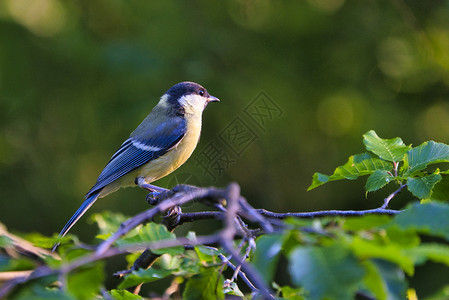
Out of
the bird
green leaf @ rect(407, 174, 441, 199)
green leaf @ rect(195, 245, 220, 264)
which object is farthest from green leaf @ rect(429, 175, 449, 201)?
the bird

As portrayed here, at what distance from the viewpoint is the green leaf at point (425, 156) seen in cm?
192

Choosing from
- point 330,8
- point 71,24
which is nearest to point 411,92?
point 330,8

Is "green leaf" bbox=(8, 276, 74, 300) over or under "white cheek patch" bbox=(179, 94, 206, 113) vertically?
over

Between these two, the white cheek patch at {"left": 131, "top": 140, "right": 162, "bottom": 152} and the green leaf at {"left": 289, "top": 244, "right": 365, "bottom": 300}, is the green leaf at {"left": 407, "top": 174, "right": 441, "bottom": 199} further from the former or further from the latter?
the white cheek patch at {"left": 131, "top": 140, "right": 162, "bottom": 152}

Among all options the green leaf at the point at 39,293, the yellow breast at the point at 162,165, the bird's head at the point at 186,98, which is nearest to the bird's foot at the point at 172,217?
the green leaf at the point at 39,293

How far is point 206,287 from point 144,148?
97.0 inches

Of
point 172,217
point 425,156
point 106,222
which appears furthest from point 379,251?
point 106,222

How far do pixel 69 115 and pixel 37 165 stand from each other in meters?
0.72

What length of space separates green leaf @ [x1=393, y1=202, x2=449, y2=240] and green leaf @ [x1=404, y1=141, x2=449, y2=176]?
898mm

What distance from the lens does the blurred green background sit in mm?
5266

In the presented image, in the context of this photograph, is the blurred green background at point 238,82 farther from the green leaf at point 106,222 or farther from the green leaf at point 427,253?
the green leaf at point 427,253

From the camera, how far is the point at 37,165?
5957 millimetres

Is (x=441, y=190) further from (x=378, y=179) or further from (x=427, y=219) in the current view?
(x=427, y=219)

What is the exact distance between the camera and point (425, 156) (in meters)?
1.96
